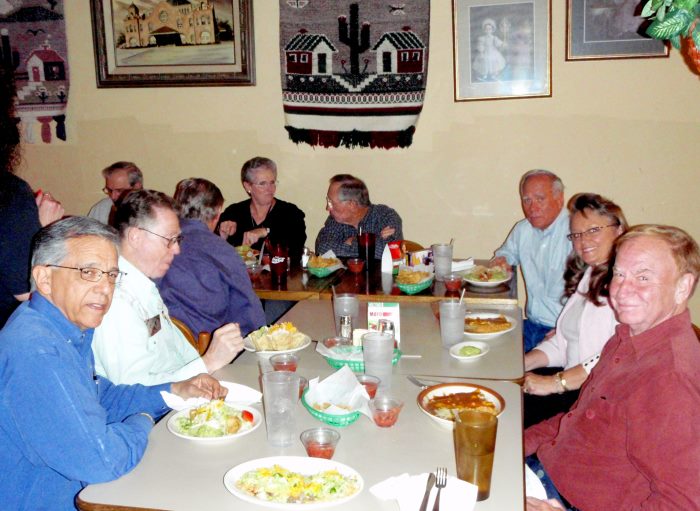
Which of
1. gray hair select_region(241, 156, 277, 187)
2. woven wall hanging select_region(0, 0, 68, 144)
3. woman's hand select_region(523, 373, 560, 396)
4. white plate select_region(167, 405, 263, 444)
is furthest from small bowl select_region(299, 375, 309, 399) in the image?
woven wall hanging select_region(0, 0, 68, 144)

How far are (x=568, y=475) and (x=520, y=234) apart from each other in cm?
228

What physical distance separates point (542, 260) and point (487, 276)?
1.81 feet

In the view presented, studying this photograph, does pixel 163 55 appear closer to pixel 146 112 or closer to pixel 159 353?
pixel 146 112

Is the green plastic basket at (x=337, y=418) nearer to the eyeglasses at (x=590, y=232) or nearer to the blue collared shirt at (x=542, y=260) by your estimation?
the eyeglasses at (x=590, y=232)

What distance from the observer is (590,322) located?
8.46ft

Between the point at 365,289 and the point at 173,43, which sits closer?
the point at 365,289

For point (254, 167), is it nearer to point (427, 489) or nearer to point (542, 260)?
point (542, 260)

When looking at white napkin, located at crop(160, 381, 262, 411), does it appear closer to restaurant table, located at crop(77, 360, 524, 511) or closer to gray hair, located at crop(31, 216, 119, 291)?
restaurant table, located at crop(77, 360, 524, 511)

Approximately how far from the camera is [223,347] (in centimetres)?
218

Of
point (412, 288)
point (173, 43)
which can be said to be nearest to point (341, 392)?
point (412, 288)

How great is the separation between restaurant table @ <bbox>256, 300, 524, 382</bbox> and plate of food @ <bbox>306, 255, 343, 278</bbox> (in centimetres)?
53

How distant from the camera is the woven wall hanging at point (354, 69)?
4.59 meters

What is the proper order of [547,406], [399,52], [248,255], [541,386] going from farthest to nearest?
1. [399,52]
2. [248,255]
3. [547,406]
4. [541,386]

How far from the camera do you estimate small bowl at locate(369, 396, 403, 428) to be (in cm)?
176
